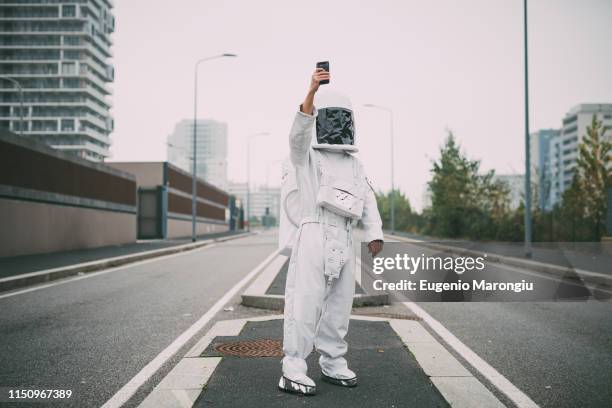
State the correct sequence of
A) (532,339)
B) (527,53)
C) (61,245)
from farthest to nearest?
(61,245)
(527,53)
(532,339)

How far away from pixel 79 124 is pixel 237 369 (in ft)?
342

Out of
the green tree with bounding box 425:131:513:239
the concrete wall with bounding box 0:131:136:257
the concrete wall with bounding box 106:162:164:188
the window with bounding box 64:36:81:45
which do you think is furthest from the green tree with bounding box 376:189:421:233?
the window with bounding box 64:36:81:45

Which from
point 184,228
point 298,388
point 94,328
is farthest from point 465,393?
point 184,228

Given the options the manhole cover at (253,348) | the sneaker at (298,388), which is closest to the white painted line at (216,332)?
the manhole cover at (253,348)

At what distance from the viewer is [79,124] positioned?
9894cm

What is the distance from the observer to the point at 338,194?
3.96 meters

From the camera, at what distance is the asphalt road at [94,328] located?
14.2 ft

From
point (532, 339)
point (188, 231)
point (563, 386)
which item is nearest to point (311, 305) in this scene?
point (563, 386)

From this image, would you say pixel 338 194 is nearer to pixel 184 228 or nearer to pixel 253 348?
pixel 253 348

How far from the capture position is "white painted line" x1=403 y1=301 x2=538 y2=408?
12.3 feet

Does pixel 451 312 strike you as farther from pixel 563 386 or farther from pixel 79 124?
pixel 79 124

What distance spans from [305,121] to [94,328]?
13.9 ft

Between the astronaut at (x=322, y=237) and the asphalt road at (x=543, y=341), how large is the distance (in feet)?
4.62

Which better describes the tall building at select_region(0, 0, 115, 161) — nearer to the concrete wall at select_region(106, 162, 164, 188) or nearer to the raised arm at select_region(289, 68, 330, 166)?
the concrete wall at select_region(106, 162, 164, 188)
